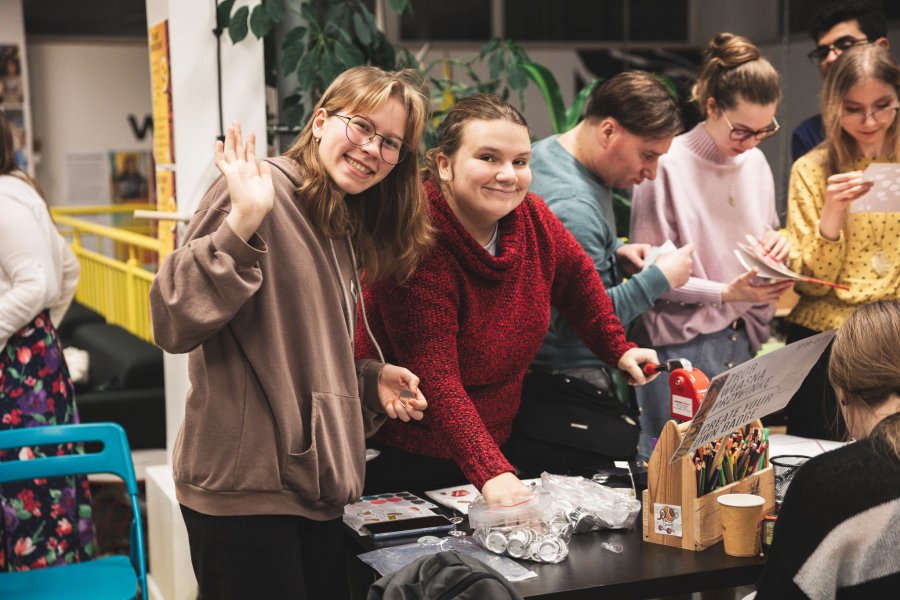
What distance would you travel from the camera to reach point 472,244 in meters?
2.08

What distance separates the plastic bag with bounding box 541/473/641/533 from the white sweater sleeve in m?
1.71

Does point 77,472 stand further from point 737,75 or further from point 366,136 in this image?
point 737,75

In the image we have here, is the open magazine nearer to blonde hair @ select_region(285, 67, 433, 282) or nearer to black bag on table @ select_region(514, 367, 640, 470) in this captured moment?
black bag on table @ select_region(514, 367, 640, 470)

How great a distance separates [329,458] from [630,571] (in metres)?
0.56

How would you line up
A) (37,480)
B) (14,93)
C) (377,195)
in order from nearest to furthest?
(377,195) → (37,480) → (14,93)

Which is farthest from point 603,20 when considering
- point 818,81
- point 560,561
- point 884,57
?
point 560,561

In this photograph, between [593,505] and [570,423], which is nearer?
[593,505]

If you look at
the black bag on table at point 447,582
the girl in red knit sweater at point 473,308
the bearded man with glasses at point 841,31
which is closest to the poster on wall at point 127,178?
the bearded man with glasses at point 841,31

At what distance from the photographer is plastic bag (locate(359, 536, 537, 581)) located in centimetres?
177

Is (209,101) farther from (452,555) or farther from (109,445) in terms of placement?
(452,555)

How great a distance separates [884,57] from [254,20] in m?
1.69

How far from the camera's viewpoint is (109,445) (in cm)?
262

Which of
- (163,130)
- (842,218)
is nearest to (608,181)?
(842,218)

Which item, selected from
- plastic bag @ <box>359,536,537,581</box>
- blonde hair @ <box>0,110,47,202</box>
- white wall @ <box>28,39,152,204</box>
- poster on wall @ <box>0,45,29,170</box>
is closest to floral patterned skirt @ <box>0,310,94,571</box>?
blonde hair @ <box>0,110,47,202</box>
